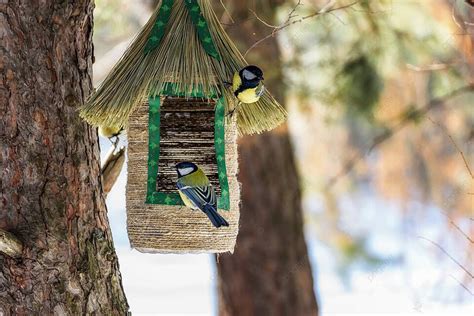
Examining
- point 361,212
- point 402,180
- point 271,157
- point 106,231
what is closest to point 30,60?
point 106,231

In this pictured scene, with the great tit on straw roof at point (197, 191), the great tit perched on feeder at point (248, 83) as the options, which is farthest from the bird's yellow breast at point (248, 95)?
the great tit on straw roof at point (197, 191)

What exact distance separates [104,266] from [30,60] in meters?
0.65

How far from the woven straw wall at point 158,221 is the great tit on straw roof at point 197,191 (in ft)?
0.41

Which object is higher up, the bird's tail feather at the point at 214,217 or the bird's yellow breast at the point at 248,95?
the bird's yellow breast at the point at 248,95

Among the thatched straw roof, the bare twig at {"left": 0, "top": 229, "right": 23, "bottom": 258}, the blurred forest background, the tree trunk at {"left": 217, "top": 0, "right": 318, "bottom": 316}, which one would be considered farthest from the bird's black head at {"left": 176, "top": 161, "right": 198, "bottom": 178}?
the tree trunk at {"left": 217, "top": 0, "right": 318, "bottom": 316}

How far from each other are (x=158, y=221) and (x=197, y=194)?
0.69 ft

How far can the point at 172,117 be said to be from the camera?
8.37ft

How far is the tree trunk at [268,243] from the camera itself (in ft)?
18.5

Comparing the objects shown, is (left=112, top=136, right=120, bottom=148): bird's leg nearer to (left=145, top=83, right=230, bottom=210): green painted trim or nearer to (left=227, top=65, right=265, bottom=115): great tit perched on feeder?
(left=145, top=83, right=230, bottom=210): green painted trim

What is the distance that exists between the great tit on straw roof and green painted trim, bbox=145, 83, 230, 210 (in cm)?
14

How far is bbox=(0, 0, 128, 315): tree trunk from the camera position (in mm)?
2537

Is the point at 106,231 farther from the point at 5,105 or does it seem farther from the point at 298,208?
the point at 298,208

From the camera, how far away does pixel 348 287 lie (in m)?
7.24

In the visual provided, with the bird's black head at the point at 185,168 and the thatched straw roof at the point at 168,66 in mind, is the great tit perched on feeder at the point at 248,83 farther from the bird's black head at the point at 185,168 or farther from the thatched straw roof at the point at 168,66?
the bird's black head at the point at 185,168
